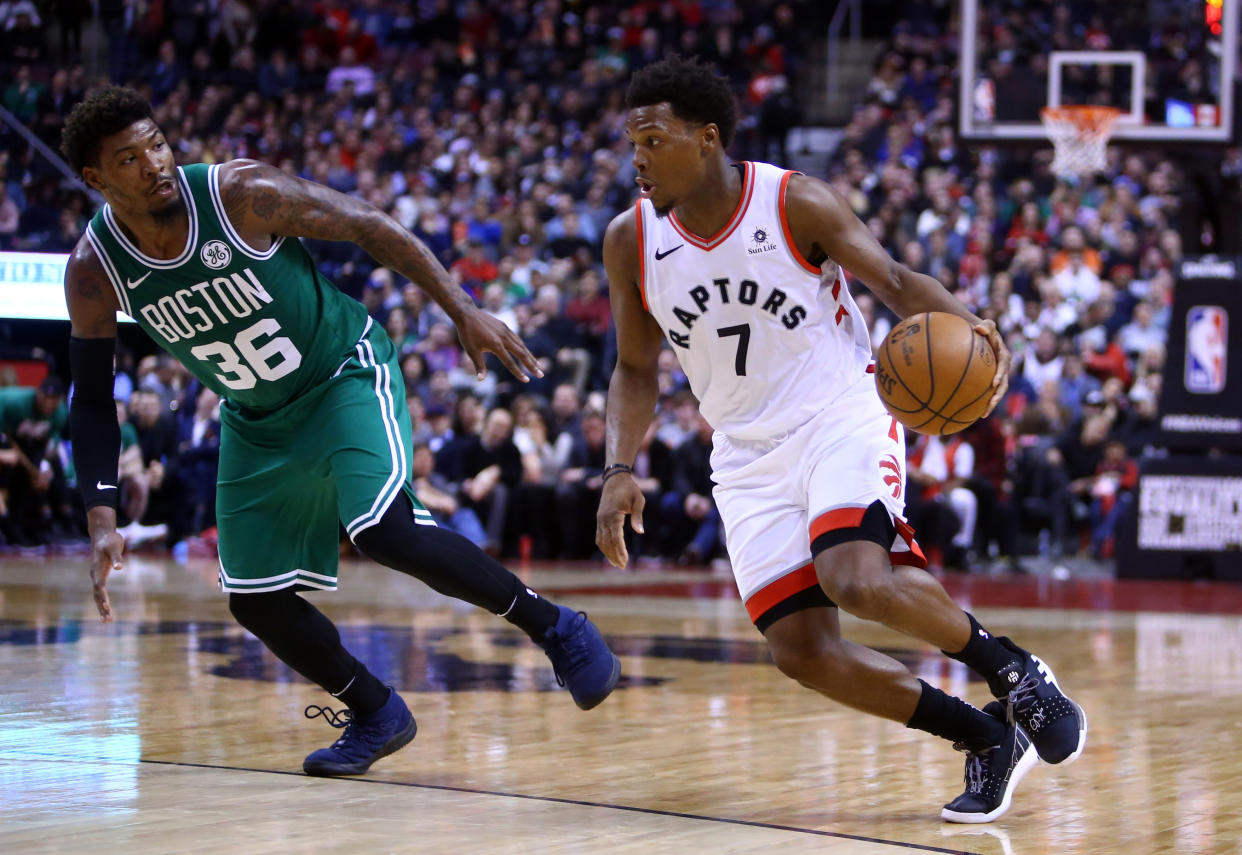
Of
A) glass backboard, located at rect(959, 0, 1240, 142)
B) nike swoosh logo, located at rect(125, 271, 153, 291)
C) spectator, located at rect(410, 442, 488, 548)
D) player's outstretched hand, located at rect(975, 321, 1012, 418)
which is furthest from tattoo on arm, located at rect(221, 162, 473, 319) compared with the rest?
spectator, located at rect(410, 442, 488, 548)

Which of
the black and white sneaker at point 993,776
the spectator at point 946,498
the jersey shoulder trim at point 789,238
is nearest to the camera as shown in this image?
the black and white sneaker at point 993,776

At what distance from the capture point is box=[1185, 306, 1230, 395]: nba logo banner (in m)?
12.4

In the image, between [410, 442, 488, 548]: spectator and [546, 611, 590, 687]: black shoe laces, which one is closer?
[546, 611, 590, 687]: black shoe laces

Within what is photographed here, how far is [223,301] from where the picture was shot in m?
4.44

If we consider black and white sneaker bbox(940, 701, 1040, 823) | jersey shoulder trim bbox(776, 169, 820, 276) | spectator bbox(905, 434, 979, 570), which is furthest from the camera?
spectator bbox(905, 434, 979, 570)

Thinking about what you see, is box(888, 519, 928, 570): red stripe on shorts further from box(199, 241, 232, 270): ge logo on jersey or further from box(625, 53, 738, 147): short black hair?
box(199, 241, 232, 270): ge logo on jersey

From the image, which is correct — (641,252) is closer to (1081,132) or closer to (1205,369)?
(1081,132)

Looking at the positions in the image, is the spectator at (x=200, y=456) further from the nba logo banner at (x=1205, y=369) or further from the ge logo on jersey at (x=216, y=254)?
the ge logo on jersey at (x=216, y=254)

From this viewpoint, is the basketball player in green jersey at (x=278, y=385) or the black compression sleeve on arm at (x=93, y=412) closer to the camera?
the basketball player in green jersey at (x=278, y=385)

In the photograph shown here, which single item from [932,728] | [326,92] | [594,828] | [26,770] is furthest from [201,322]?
[326,92]

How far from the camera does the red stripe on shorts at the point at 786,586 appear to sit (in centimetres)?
423

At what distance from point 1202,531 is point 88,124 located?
10.2m

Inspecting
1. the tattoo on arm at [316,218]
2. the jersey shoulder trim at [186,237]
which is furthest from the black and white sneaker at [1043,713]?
the jersey shoulder trim at [186,237]

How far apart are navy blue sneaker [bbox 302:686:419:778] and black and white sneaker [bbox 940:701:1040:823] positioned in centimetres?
154
